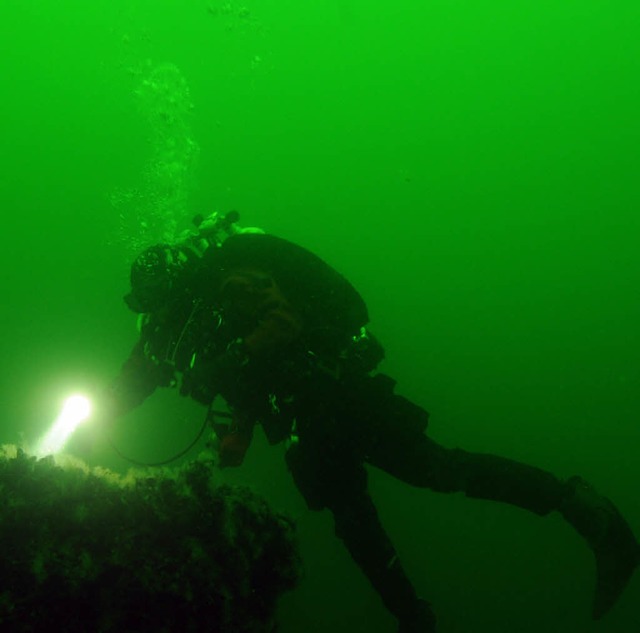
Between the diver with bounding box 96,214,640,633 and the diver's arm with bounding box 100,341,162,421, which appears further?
the diver's arm with bounding box 100,341,162,421

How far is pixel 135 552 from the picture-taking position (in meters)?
2.02

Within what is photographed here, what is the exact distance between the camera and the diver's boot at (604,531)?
306cm

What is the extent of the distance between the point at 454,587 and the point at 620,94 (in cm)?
4242

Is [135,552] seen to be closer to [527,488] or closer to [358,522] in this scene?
[358,522]

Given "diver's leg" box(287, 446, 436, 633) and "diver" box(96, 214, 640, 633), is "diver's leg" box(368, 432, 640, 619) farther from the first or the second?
"diver's leg" box(287, 446, 436, 633)

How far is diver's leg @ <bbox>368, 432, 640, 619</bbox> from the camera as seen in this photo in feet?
10.1

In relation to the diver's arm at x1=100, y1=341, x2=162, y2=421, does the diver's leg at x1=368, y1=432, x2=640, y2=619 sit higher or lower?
lower

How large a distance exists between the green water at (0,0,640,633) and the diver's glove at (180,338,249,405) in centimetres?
717

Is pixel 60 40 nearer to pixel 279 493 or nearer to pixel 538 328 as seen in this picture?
pixel 279 493

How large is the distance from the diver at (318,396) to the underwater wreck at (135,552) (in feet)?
2.56

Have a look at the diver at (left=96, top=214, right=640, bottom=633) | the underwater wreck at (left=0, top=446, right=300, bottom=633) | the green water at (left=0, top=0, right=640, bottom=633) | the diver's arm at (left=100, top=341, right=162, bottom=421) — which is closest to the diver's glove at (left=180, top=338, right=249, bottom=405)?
the diver at (left=96, top=214, right=640, bottom=633)

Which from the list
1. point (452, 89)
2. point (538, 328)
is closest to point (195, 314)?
point (538, 328)

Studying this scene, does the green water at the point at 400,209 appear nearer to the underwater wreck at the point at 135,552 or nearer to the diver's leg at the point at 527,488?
the diver's leg at the point at 527,488

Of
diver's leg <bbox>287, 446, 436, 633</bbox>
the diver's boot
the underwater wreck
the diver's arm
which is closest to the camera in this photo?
the underwater wreck
